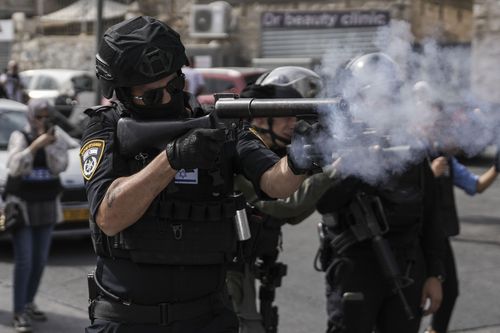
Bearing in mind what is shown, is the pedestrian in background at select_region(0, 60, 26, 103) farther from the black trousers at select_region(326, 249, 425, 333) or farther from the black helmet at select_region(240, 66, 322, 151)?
the black trousers at select_region(326, 249, 425, 333)

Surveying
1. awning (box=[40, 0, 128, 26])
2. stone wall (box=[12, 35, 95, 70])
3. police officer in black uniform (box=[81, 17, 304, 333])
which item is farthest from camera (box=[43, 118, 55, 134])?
awning (box=[40, 0, 128, 26])

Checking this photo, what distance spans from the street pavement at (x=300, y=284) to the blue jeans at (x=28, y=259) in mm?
261

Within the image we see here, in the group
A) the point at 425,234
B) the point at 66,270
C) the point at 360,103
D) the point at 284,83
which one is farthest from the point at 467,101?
the point at 66,270

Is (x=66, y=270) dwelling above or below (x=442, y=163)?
below

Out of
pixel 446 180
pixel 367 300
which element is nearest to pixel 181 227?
pixel 367 300

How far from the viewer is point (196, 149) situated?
2572mm

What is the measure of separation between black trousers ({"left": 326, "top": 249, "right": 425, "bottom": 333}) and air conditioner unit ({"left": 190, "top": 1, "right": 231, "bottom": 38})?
20.6m

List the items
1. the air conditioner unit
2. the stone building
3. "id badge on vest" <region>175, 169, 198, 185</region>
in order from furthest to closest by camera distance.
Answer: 1. the air conditioner unit
2. the stone building
3. "id badge on vest" <region>175, 169, 198, 185</region>

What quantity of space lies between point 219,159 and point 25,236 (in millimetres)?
3376

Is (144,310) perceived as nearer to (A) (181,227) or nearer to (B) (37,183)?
(A) (181,227)

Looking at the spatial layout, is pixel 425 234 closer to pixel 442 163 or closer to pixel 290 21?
pixel 442 163

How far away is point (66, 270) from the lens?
7711mm

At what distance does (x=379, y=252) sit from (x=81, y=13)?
26.4m

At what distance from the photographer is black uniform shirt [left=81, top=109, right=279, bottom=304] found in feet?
9.30
